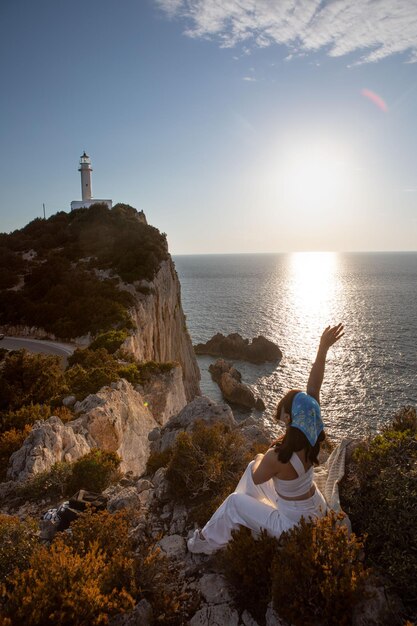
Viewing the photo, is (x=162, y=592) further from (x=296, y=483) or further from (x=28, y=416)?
(x=28, y=416)

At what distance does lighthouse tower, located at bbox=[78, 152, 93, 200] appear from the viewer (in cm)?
6351

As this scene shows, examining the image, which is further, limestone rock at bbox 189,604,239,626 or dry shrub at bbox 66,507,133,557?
dry shrub at bbox 66,507,133,557

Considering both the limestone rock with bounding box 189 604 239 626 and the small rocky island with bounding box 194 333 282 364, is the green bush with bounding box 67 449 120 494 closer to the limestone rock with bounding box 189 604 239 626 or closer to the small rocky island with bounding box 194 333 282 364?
the limestone rock with bounding box 189 604 239 626

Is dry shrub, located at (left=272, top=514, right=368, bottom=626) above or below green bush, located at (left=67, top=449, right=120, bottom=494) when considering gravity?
above

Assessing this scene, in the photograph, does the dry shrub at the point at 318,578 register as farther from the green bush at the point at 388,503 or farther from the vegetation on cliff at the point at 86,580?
the vegetation on cliff at the point at 86,580

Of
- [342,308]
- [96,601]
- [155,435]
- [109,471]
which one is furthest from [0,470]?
[342,308]

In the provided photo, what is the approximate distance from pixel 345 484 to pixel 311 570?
2.11 meters

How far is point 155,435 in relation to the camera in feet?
38.5

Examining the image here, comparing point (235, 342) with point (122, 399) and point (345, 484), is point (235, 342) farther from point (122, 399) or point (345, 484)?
point (345, 484)

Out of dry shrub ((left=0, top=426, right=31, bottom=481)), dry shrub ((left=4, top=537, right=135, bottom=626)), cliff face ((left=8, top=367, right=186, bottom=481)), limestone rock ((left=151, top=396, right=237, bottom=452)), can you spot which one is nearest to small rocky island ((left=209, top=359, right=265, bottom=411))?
cliff face ((left=8, top=367, right=186, bottom=481))

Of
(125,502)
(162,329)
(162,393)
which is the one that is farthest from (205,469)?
(162,329)

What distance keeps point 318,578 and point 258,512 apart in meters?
0.97

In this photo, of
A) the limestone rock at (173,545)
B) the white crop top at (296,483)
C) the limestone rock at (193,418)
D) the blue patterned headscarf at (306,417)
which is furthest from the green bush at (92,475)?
the blue patterned headscarf at (306,417)

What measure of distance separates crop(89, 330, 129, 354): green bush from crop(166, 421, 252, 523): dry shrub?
14.3 m
